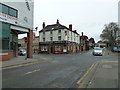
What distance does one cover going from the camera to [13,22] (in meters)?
20.7

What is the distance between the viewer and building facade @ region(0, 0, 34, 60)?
18.6 metres

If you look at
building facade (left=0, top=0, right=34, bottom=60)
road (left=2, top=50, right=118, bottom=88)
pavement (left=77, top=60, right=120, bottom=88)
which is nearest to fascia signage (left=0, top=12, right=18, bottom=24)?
building facade (left=0, top=0, right=34, bottom=60)

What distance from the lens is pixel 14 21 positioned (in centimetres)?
2095

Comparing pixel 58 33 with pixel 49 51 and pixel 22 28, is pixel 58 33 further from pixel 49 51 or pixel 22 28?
pixel 22 28

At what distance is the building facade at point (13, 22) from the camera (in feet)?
61.1

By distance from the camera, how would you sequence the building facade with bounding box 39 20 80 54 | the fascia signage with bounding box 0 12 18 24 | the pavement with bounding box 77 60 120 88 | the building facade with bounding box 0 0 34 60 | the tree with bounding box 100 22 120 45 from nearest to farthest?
the pavement with bounding box 77 60 120 88, the fascia signage with bounding box 0 12 18 24, the building facade with bounding box 0 0 34 60, the building facade with bounding box 39 20 80 54, the tree with bounding box 100 22 120 45

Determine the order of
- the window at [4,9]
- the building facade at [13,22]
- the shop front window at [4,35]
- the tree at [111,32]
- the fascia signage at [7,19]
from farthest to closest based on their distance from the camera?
1. the tree at [111,32]
2. the window at [4,9]
3. the building facade at [13,22]
4. the fascia signage at [7,19]
5. the shop front window at [4,35]

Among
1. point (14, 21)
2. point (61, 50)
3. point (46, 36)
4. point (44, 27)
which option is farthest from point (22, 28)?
point (44, 27)

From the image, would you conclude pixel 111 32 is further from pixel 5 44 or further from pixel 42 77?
pixel 42 77

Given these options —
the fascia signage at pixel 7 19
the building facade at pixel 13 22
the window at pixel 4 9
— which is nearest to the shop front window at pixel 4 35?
the building facade at pixel 13 22

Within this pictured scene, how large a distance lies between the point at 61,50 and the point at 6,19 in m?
32.5

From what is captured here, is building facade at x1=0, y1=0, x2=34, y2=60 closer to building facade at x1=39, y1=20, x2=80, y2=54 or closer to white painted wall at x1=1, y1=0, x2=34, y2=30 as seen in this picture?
white painted wall at x1=1, y1=0, x2=34, y2=30

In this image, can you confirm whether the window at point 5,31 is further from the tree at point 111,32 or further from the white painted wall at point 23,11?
the tree at point 111,32

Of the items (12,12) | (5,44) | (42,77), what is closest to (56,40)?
(12,12)
